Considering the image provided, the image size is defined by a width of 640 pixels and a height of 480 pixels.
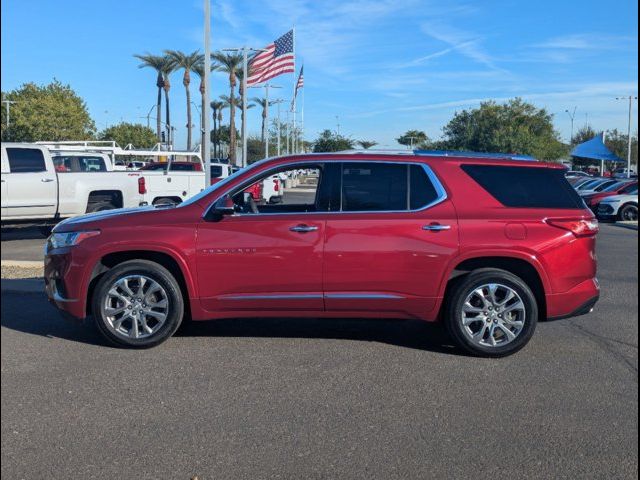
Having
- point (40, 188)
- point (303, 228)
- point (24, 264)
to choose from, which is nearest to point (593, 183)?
point (40, 188)

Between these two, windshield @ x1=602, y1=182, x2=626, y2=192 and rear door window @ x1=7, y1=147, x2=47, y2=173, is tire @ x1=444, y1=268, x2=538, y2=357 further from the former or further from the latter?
windshield @ x1=602, y1=182, x2=626, y2=192

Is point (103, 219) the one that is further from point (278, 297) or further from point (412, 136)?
point (412, 136)

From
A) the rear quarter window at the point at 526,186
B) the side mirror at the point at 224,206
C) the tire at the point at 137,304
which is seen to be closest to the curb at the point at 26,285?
the tire at the point at 137,304

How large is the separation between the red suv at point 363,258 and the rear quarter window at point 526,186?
0.04 feet

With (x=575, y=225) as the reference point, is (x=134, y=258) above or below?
below

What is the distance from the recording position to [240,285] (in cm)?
592

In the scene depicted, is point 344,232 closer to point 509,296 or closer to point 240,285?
point 240,285

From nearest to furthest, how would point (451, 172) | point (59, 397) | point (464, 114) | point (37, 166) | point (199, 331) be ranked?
Result: point (59, 397) → point (451, 172) → point (199, 331) → point (37, 166) → point (464, 114)

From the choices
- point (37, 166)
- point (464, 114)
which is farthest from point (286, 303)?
point (464, 114)

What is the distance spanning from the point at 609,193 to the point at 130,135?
5709cm

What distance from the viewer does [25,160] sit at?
44.4 ft

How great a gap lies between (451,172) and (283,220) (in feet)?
5.21

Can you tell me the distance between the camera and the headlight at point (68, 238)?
5984 millimetres

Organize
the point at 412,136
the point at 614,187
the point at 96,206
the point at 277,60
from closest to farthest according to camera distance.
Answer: the point at 96,206 < the point at 614,187 < the point at 277,60 < the point at 412,136
